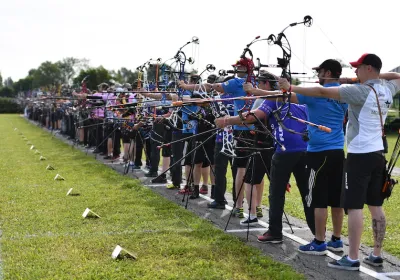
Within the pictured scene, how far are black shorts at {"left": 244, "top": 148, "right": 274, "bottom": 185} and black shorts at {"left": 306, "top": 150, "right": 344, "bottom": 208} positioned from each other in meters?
1.17

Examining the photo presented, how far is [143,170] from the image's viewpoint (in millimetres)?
13656

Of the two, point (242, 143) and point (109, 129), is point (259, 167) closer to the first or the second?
point (242, 143)

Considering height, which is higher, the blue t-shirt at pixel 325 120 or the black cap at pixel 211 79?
the black cap at pixel 211 79

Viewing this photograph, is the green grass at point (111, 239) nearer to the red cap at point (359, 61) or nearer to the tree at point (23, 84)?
the red cap at point (359, 61)

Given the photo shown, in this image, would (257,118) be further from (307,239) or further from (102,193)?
(102,193)

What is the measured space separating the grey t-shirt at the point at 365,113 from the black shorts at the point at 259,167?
196 centimetres

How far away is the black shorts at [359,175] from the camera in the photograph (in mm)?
5409

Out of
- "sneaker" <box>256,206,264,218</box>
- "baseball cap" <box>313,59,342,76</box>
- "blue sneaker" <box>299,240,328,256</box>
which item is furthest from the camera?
"sneaker" <box>256,206,264,218</box>

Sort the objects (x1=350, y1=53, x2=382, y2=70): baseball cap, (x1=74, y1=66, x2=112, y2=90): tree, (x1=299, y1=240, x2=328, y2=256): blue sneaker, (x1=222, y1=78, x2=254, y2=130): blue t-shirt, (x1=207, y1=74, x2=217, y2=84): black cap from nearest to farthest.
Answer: (x1=350, y1=53, x2=382, y2=70): baseball cap < (x1=299, y1=240, x2=328, y2=256): blue sneaker < (x1=222, y1=78, x2=254, y2=130): blue t-shirt < (x1=207, y1=74, x2=217, y2=84): black cap < (x1=74, y1=66, x2=112, y2=90): tree

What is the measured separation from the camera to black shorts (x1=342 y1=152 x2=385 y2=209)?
5.41 m

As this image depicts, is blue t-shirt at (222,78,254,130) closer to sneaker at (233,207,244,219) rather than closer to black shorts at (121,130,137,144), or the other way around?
sneaker at (233,207,244,219)

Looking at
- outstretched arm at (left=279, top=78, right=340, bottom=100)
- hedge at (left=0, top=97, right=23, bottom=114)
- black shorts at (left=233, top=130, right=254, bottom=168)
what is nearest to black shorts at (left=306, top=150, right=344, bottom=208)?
outstretched arm at (left=279, top=78, right=340, bottom=100)

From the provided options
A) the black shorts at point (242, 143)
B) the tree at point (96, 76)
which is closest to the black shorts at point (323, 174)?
the black shorts at point (242, 143)

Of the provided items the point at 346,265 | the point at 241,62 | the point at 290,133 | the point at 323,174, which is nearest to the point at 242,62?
the point at 241,62
